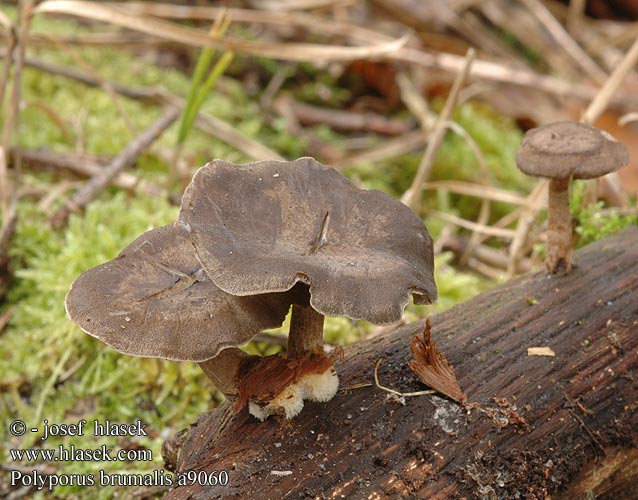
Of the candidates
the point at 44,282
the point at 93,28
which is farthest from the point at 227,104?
the point at 44,282

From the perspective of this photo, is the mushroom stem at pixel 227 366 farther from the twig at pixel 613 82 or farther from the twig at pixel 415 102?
the twig at pixel 415 102

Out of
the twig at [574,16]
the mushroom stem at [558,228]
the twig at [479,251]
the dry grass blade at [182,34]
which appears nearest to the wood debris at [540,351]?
the mushroom stem at [558,228]

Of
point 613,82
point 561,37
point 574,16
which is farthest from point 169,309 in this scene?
point 574,16

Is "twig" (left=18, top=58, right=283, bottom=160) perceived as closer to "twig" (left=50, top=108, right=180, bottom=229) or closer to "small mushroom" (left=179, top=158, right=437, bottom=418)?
"twig" (left=50, top=108, right=180, bottom=229)

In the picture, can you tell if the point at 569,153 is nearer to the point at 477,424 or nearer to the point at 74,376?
the point at 477,424

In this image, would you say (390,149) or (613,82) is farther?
(390,149)

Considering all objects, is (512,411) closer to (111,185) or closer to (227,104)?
(111,185)
